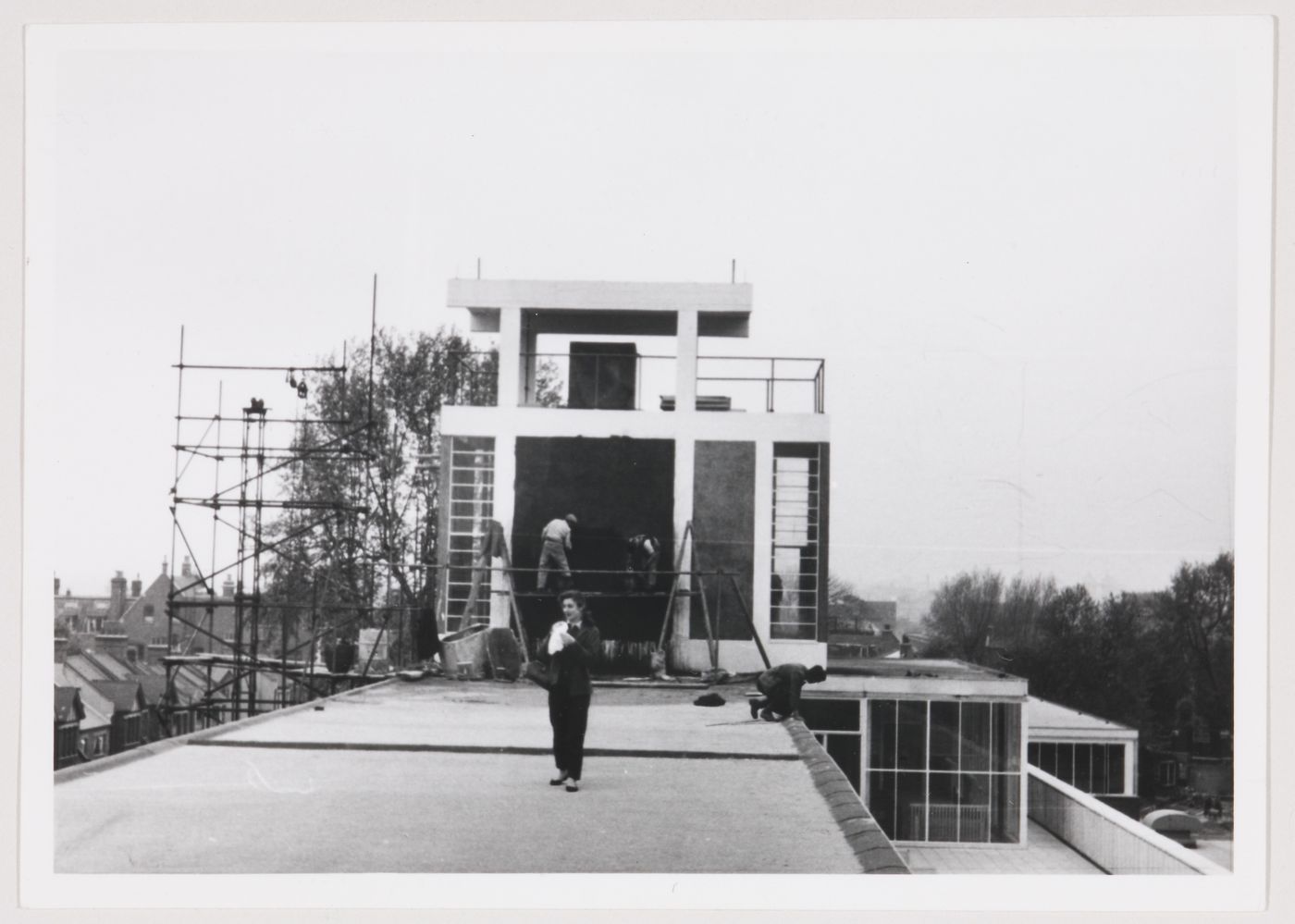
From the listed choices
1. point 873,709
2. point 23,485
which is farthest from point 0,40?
point 873,709

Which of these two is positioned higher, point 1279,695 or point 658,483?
point 658,483

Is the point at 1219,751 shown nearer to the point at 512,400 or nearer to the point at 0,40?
the point at 512,400

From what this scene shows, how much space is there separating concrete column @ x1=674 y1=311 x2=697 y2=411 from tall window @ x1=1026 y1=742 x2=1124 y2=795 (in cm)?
195

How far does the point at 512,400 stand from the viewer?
6.15 m

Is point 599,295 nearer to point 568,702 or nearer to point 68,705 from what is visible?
point 568,702

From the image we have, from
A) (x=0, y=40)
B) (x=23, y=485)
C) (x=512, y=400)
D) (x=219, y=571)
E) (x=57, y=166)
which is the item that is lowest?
(x=219, y=571)

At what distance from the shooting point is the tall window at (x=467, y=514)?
19.9ft

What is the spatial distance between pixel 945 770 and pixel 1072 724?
60 cm

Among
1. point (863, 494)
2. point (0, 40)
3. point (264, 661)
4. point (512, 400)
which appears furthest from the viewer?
point (264, 661)

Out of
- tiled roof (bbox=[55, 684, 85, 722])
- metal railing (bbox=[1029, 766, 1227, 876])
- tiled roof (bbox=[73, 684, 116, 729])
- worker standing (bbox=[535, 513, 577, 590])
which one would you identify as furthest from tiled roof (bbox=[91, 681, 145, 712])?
metal railing (bbox=[1029, 766, 1227, 876])

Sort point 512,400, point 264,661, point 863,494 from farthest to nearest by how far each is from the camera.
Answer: point 264,661 < point 512,400 < point 863,494

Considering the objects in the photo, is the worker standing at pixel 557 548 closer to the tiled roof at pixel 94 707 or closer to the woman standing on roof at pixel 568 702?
the woman standing on roof at pixel 568 702

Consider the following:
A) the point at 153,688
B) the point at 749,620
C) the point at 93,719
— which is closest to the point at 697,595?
the point at 749,620

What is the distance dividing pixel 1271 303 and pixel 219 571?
15.9 feet
